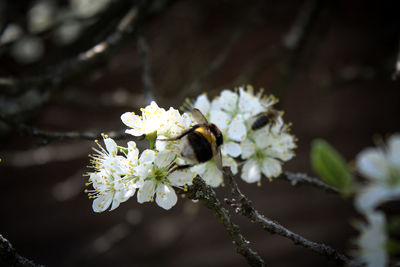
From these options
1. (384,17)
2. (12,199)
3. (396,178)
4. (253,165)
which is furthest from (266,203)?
(396,178)

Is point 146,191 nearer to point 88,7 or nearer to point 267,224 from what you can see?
point 267,224

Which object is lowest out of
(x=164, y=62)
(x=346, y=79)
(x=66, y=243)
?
(x=346, y=79)

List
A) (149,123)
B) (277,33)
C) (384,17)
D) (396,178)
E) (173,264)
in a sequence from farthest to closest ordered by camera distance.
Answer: (173,264), (277,33), (384,17), (149,123), (396,178)

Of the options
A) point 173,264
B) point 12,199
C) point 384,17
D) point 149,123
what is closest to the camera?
point 149,123

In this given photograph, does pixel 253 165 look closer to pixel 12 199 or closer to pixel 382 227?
pixel 382 227

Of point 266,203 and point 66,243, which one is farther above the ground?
point 66,243

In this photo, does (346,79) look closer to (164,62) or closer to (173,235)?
(164,62)

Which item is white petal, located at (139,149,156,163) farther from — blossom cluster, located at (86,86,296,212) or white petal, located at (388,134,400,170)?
white petal, located at (388,134,400,170)

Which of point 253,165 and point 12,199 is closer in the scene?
point 253,165

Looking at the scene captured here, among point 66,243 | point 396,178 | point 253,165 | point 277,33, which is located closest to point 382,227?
point 396,178
